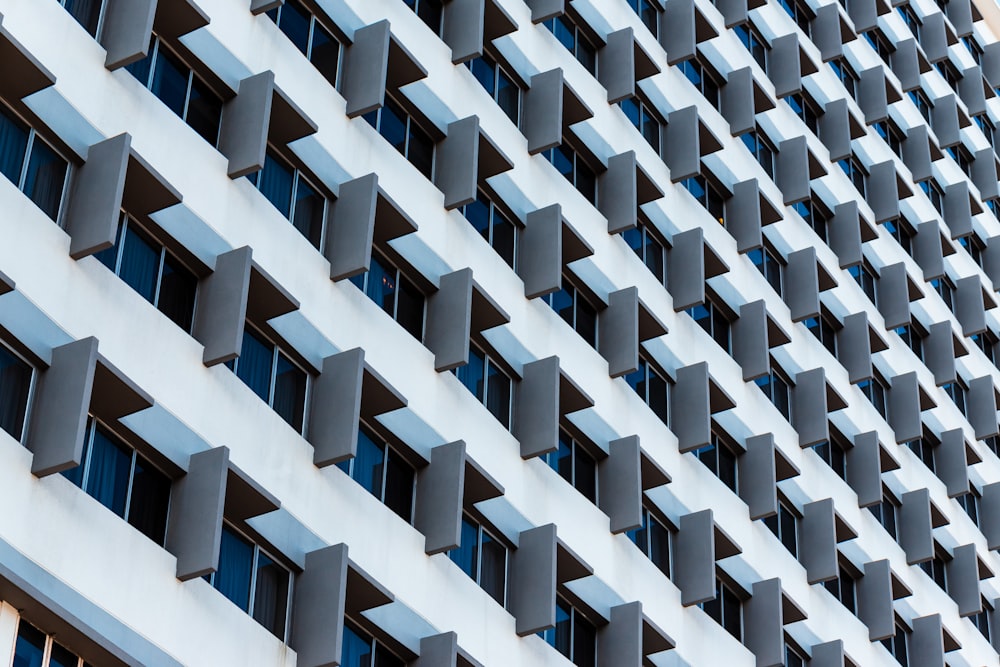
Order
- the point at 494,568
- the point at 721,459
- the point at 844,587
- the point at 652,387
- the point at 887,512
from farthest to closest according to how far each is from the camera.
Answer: the point at 887,512, the point at 844,587, the point at 721,459, the point at 652,387, the point at 494,568

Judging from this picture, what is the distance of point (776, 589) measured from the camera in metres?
43.2

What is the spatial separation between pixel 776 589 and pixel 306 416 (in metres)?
15.6

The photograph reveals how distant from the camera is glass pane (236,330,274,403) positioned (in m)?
31.4

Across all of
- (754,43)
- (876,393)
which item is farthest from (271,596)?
(754,43)

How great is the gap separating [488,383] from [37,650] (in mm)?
14190

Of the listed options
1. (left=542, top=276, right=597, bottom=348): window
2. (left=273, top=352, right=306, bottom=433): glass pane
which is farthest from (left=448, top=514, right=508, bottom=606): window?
(left=542, top=276, right=597, bottom=348): window

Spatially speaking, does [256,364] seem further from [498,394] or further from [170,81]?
[498,394]

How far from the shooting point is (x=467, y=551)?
35.2 metres

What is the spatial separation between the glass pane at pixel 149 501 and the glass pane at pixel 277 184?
6.77m

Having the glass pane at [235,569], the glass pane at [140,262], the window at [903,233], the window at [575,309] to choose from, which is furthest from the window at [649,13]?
the glass pane at [235,569]

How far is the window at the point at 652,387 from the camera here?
43.0 meters

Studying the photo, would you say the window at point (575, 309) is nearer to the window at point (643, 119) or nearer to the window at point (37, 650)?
the window at point (643, 119)

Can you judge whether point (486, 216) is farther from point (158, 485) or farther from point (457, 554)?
point (158, 485)

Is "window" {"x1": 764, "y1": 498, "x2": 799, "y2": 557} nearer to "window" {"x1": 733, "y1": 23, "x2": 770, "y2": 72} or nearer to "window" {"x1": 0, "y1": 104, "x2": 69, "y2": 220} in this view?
"window" {"x1": 733, "y1": 23, "x2": 770, "y2": 72}
